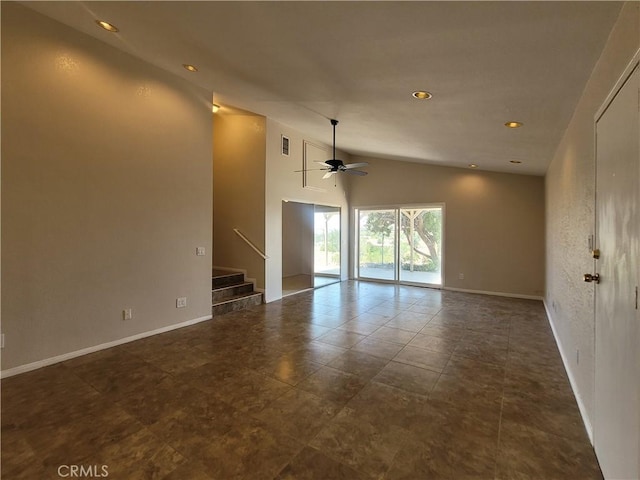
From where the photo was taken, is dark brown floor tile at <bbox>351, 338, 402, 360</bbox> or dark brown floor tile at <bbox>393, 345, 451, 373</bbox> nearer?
dark brown floor tile at <bbox>393, 345, 451, 373</bbox>

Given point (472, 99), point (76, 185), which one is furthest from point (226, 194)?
point (472, 99)

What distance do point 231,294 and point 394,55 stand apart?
4540 mm

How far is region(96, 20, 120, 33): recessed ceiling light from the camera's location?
2982 millimetres

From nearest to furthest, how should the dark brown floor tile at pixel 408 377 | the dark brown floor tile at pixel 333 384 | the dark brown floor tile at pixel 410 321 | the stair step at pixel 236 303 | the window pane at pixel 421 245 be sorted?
the dark brown floor tile at pixel 333 384 < the dark brown floor tile at pixel 408 377 < the dark brown floor tile at pixel 410 321 < the stair step at pixel 236 303 < the window pane at pixel 421 245

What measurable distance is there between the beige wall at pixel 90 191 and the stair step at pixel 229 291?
0.63 meters

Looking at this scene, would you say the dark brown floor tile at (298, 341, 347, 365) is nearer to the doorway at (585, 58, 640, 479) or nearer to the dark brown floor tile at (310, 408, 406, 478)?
the dark brown floor tile at (310, 408, 406, 478)

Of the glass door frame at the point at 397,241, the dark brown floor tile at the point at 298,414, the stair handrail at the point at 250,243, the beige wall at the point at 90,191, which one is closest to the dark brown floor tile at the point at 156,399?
the dark brown floor tile at the point at 298,414

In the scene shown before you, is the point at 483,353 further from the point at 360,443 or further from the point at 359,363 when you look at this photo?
the point at 360,443

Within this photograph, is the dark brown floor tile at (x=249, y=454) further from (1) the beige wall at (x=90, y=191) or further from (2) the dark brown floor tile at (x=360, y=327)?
(1) the beige wall at (x=90, y=191)

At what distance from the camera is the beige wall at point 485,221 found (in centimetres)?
625

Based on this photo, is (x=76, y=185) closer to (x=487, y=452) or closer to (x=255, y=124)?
(x=255, y=124)

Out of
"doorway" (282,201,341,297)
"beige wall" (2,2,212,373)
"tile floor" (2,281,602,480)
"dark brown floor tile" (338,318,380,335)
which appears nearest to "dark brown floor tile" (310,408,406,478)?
"tile floor" (2,281,602,480)
